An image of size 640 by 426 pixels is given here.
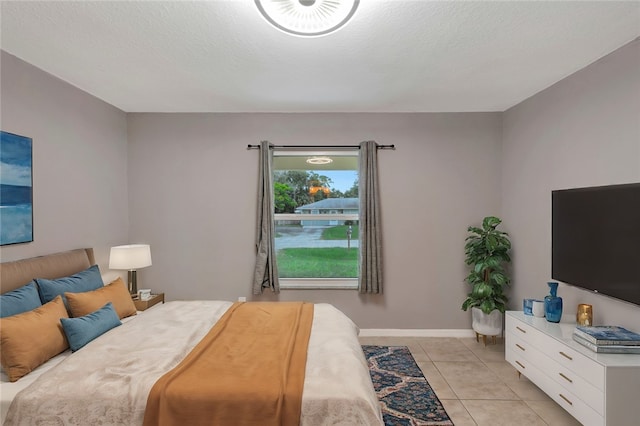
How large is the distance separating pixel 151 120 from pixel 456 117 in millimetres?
3643

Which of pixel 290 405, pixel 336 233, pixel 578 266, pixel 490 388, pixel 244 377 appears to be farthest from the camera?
pixel 336 233

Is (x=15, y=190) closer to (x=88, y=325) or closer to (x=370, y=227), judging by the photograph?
(x=88, y=325)

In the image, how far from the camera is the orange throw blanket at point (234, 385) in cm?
172

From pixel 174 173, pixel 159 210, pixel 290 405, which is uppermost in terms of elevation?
pixel 174 173

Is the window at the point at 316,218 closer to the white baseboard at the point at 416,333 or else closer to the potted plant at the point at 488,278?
the white baseboard at the point at 416,333

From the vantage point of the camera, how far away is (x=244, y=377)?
1.89 meters

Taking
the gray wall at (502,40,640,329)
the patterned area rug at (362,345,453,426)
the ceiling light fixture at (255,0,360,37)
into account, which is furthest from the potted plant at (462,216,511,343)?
the ceiling light fixture at (255,0,360,37)

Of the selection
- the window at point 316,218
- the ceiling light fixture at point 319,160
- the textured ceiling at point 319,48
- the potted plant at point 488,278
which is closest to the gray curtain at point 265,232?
the window at point 316,218

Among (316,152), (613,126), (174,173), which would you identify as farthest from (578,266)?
(174,173)

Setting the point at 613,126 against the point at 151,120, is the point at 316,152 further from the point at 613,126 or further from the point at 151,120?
the point at 613,126

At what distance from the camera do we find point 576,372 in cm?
237

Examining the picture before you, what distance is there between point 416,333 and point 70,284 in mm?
3559

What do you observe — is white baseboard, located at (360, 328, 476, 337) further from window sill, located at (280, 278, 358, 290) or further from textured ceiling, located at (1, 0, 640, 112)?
textured ceiling, located at (1, 0, 640, 112)

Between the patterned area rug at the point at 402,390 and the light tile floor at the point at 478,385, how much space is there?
9 centimetres
